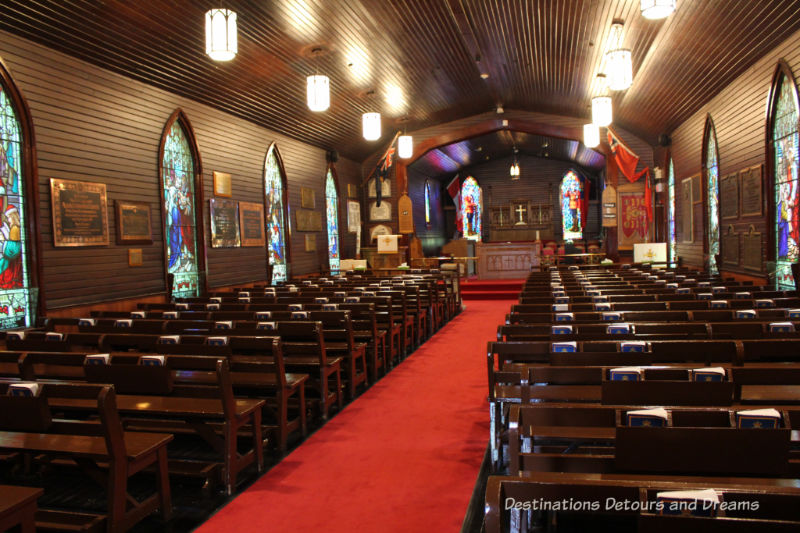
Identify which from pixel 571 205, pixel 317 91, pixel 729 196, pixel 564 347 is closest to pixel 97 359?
pixel 564 347

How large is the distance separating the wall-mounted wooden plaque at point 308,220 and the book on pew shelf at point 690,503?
40.5ft

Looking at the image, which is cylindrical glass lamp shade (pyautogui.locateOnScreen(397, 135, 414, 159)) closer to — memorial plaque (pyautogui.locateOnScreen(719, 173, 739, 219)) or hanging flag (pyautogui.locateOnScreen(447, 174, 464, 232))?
memorial plaque (pyautogui.locateOnScreen(719, 173, 739, 219))

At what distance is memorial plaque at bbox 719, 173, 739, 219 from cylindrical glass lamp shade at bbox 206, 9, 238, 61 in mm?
7933

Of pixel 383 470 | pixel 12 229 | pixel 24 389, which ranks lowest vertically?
pixel 383 470

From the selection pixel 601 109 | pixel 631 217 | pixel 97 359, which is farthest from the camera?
pixel 631 217

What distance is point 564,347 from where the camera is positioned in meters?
3.18

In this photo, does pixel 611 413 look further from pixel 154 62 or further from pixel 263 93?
pixel 263 93

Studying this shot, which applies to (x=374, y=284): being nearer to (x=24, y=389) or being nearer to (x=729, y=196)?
(x=729, y=196)

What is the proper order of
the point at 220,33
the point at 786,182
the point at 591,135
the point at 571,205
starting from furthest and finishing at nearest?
the point at 571,205 < the point at 591,135 < the point at 786,182 < the point at 220,33

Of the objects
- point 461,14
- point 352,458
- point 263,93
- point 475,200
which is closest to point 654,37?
point 461,14

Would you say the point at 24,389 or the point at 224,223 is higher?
the point at 224,223

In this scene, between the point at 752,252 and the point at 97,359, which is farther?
the point at 752,252

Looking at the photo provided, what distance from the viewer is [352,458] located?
3611mm

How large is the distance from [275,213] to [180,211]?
3.15 m
